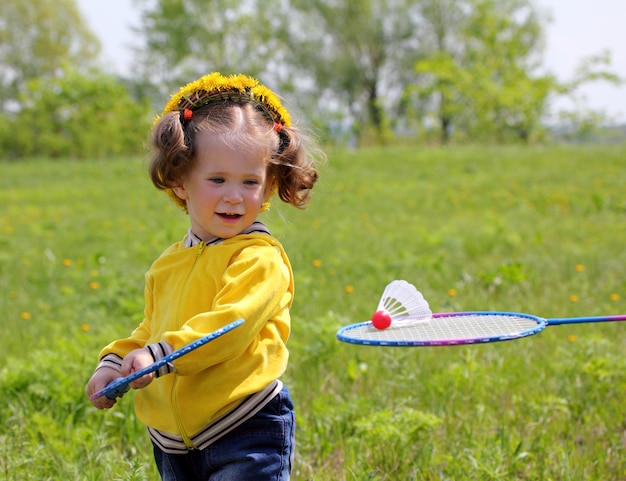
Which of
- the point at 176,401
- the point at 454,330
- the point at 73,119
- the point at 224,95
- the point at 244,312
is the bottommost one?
the point at 176,401

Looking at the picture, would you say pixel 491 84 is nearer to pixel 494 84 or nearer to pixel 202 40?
pixel 494 84

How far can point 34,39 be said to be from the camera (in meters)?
39.8

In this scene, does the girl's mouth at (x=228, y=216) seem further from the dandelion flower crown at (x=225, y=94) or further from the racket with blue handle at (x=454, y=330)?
the racket with blue handle at (x=454, y=330)

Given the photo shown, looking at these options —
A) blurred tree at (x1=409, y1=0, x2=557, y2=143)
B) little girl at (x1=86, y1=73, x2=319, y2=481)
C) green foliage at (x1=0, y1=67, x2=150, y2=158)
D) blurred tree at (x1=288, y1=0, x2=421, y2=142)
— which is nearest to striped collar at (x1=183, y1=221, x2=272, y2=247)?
little girl at (x1=86, y1=73, x2=319, y2=481)

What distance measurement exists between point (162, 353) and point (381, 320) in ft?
2.45

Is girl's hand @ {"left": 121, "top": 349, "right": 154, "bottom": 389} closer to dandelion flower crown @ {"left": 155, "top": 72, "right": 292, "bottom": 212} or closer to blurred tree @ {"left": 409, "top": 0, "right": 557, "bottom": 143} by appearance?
dandelion flower crown @ {"left": 155, "top": 72, "right": 292, "bottom": 212}

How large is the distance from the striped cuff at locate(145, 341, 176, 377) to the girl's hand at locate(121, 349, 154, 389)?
1 centimetres

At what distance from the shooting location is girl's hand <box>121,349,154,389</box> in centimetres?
183

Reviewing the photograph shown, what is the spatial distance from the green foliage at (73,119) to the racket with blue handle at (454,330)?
20.6 metres

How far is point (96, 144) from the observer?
2214 cm

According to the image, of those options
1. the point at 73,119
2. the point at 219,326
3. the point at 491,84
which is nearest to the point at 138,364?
the point at 219,326

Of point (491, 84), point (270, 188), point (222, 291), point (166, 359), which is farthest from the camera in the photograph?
point (491, 84)

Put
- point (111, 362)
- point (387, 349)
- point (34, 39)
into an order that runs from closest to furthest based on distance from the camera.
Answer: point (111, 362)
point (387, 349)
point (34, 39)

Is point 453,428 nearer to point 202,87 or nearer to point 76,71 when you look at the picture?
point 202,87
